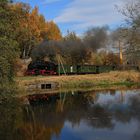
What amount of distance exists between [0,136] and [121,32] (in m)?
18.5

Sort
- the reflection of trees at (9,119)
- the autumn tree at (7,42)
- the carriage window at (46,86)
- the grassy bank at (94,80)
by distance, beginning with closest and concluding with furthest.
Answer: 1. the reflection of trees at (9,119)
2. the autumn tree at (7,42)
3. the carriage window at (46,86)
4. the grassy bank at (94,80)

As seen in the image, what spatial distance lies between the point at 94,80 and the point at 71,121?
2827 cm

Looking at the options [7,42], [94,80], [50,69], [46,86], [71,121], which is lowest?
[71,121]

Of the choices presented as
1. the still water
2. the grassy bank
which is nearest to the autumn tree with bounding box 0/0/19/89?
the still water

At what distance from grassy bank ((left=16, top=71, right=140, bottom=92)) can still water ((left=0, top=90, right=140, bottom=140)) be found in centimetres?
1483

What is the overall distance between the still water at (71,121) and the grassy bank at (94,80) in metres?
14.8

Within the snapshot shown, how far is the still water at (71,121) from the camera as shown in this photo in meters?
16.6

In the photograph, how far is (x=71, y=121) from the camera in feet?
66.8

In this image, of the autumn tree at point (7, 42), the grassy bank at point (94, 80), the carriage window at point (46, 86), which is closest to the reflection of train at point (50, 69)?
the grassy bank at point (94, 80)

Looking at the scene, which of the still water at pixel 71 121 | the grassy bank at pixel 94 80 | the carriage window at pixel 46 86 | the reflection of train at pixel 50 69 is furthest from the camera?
the reflection of train at pixel 50 69

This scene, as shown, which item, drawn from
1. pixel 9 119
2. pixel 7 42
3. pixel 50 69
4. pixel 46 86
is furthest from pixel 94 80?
pixel 9 119

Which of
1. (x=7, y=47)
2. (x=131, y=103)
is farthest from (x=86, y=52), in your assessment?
(x=7, y=47)

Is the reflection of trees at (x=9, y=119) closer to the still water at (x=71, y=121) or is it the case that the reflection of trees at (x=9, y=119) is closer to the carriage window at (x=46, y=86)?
the still water at (x=71, y=121)

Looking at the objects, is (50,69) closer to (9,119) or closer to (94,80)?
(94,80)
